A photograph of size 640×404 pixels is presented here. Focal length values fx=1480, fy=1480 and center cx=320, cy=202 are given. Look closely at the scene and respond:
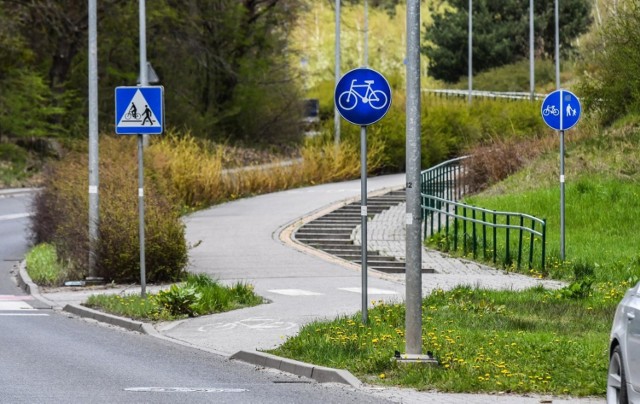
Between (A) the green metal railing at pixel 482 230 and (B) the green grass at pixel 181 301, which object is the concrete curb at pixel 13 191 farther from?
(B) the green grass at pixel 181 301

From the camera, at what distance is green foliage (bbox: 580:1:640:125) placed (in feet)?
124

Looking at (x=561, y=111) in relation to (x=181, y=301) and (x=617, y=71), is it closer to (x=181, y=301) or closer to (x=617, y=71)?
(x=181, y=301)

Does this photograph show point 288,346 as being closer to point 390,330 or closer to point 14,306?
point 390,330

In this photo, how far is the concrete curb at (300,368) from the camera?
1370 centimetres

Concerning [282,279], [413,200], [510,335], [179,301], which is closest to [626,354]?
[413,200]

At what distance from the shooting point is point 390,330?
16.2 meters

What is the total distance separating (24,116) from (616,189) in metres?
27.3

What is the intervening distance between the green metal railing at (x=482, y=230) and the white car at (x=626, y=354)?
1534 cm

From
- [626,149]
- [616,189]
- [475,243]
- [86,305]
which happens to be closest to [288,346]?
[86,305]

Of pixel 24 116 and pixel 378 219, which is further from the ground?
pixel 24 116

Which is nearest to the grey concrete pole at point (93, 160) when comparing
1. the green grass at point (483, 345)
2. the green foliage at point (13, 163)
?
the green grass at point (483, 345)

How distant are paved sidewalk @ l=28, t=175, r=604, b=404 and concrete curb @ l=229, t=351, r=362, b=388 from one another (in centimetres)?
1

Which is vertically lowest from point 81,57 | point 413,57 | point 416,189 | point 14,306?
point 14,306

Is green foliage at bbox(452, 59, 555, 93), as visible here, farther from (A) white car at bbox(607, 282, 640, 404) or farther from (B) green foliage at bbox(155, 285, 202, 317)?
(A) white car at bbox(607, 282, 640, 404)
